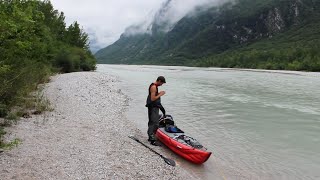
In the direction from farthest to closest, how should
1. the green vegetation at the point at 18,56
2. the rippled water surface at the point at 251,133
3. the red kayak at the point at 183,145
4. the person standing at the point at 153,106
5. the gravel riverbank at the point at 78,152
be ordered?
the person standing at the point at 153,106 < the rippled water surface at the point at 251,133 < the red kayak at the point at 183,145 < the green vegetation at the point at 18,56 < the gravel riverbank at the point at 78,152

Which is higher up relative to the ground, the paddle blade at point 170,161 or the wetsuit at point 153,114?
the wetsuit at point 153,114

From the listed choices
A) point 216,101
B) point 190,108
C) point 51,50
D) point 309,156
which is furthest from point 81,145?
point 51,50

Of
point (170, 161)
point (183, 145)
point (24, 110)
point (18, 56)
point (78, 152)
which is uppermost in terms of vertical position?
point (18, 56)

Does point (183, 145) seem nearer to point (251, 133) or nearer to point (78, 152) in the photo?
point (78, 152)

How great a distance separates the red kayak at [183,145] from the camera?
41.5 feet

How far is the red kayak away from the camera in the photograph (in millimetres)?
12660

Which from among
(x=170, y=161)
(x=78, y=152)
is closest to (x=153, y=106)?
(x=170, y=161)

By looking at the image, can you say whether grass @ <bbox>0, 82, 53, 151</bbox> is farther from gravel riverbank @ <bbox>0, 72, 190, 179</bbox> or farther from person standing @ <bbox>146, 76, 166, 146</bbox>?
person standing @ <bbox>146, 76, 166, 146</bbox>

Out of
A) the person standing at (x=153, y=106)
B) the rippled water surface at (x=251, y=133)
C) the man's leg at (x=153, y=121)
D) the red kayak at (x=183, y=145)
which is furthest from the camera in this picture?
the man's leg at (x=153, y=121)

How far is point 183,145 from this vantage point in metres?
13.4

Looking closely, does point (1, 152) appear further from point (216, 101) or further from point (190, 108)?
point (216, 101)

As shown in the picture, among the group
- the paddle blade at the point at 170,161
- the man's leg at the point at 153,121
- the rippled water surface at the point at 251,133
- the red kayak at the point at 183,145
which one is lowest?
the rippled water surface at the point at 251,133

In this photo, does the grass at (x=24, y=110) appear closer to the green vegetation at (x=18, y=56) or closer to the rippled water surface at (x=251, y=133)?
the green vegetation at (x=18, y=56)

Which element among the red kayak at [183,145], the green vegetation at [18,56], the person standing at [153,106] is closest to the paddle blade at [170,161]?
the red kayak at [183,145]
